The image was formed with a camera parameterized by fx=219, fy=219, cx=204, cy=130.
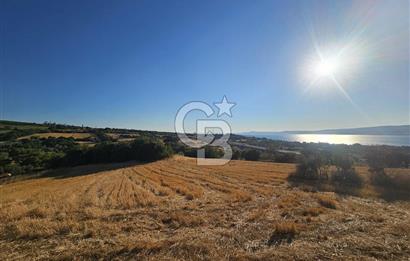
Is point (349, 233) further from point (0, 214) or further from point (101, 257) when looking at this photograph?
point (0, 214)

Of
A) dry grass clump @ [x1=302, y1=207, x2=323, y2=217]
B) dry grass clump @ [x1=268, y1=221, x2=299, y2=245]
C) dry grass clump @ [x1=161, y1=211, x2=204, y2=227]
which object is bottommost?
dry grass clump @ [x1=302, y1=207, x2=323, y2=217]

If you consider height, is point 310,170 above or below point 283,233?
below

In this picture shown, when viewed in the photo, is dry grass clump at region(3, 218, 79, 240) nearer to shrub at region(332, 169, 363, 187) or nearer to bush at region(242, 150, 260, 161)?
shrub at region(332, 169, 363, 187)

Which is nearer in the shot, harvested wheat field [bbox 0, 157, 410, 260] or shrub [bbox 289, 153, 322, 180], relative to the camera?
harvested wheat field [bbox 0, 157, 410, 260]

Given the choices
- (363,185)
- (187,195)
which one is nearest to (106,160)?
(187,195)

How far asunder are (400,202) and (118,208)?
63.3 feet

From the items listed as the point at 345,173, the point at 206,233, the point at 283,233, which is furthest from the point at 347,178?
the point at 206,233

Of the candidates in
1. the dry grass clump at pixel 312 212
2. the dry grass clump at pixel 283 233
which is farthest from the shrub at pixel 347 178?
the dry grass clump at pixel 283 233

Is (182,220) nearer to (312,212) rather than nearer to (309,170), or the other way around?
(312,212)

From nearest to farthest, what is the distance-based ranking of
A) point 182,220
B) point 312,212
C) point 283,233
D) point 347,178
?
point 283,233 → point 182,220 → point 312,212 → point 347,178

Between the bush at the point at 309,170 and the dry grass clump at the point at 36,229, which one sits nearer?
the dry grass clump at the point at 36,229

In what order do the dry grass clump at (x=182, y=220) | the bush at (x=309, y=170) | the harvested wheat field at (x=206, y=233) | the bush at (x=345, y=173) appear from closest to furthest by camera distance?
the harvested wheat field at (x=206, y=233), the dry grass clump at (x=182, y=220), the bush at (x=345, y=173), the bush at (x=309, y=170)

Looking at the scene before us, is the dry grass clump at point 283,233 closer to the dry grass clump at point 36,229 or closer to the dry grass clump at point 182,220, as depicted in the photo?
the dry grass clump at point 182,220

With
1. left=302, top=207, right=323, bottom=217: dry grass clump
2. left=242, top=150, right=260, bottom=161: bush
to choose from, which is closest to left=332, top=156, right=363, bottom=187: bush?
left=302, top=207, right=323, bottom=217: dry grass clump
